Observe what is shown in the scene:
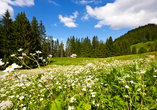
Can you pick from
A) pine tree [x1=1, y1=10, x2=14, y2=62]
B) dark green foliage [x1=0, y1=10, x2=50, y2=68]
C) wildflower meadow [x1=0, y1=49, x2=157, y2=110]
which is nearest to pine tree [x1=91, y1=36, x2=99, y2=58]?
dark green foliage [x1=0, y1=10, x2=50, y2=68]

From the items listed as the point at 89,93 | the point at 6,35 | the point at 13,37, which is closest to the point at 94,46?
the point at 13,37

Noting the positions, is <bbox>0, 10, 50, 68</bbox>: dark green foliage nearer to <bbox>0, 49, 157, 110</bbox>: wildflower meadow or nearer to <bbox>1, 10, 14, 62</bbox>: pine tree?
<bbox>1, 10, 14, 62</bbox>: pine tree

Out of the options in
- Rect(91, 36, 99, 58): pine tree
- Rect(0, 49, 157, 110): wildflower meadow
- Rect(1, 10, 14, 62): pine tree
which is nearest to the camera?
Rect(0, 49, 157, 110): wildflower meadow

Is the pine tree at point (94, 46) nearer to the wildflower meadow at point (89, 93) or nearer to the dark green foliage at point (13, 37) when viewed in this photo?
the dark green foliage at point (13, 37)

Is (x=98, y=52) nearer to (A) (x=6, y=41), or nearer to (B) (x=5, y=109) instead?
(A) (x=6, y=41)

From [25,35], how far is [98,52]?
4203 cm

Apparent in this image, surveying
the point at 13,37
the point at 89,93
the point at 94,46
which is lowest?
the point at 89,93

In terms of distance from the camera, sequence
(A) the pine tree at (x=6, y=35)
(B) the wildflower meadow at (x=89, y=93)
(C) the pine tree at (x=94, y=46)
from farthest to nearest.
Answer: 1. (C) the pine tree at (x=94, y=46)
2. (A) the pine tree at (x=6, y=35)
3. (B) the wildflower meadow at (x=89, y=93)

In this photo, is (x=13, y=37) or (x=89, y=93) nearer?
(x=89, y=93)

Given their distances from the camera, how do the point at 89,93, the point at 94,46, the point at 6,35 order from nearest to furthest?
the point at 89,93 → the point at 6,35 → the point at 94,46

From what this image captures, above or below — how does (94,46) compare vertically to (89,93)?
above

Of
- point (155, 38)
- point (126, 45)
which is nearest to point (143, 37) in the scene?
point (155, 38)

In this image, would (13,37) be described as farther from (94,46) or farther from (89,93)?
(94,46)

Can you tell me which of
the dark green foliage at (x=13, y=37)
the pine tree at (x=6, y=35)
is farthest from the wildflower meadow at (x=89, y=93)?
the pine tree at (x=6, y=35)
